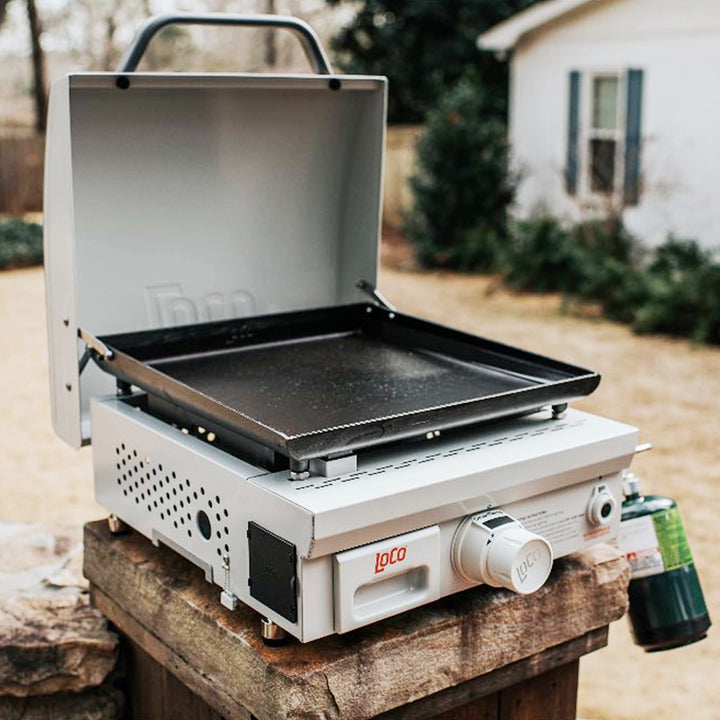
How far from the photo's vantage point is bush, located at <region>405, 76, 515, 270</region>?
35.7 ft

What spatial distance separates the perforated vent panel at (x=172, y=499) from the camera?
4.51 feet

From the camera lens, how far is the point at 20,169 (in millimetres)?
15992

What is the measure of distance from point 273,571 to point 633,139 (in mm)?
9207

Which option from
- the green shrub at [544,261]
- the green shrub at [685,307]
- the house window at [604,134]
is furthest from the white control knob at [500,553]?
the house window at [604,134]

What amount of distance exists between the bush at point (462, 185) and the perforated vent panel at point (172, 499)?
9.30 metres

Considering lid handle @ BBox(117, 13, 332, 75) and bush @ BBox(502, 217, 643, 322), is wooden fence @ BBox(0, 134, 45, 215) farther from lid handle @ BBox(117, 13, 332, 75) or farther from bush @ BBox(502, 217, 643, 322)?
lid handle @ BBox(117, 13, 332, 75)

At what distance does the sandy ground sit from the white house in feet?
4.49

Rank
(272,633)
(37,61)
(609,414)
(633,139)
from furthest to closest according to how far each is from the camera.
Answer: (37,61)
(633,139)
(609,414)
(272,633)

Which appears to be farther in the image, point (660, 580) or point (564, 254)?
point (564, 254)

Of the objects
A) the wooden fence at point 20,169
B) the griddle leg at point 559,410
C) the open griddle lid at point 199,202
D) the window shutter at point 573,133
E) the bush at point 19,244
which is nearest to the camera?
the griddle leg at point 559,410

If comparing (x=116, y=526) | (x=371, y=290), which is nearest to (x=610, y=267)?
(x=371, y=290)

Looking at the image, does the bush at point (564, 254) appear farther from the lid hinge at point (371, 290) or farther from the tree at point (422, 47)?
the lid hinge at point (371, 290)

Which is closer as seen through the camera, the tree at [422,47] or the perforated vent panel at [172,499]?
the perforated vent panel at [172,499]

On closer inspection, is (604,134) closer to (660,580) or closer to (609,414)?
(609,414)
